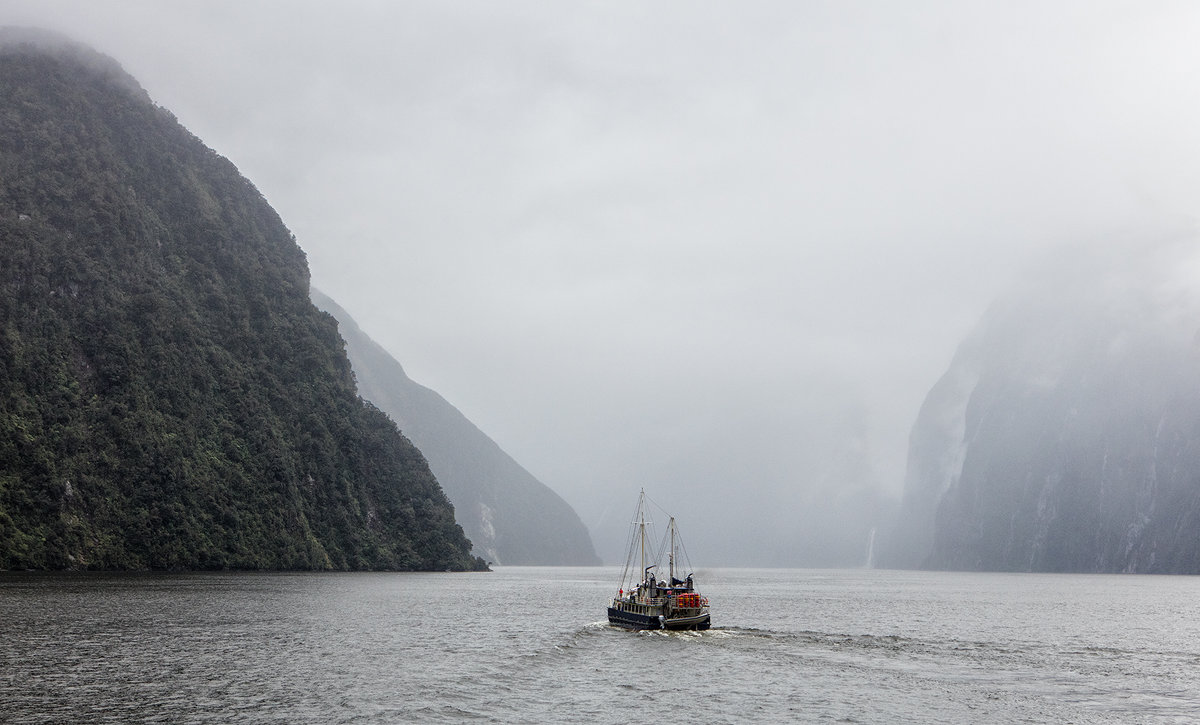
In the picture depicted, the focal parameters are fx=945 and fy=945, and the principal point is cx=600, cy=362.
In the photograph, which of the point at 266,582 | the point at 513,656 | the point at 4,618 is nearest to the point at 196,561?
the point at 266,582

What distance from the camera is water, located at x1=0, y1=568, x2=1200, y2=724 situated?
52.8 metres

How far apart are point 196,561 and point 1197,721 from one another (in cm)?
17851

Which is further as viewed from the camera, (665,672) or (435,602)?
(435,602)

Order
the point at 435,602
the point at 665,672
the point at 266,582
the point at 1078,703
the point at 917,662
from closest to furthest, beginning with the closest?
the point at 1078,703 < the point at 665,672 < the point at 917,662 < the point at 435,602 < the point at 266,582

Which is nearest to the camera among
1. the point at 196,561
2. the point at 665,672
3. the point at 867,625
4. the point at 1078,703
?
the point at 1078,703

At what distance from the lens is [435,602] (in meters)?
131

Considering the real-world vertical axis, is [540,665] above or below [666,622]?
below

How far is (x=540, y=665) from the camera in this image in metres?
71.2

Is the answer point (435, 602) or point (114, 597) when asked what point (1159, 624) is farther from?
point (114, 597)

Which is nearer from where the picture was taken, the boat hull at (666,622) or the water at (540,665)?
the water at (540,665)

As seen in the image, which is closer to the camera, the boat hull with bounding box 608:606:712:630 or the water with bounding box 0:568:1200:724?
the water with bounding box 0:568:1200:724

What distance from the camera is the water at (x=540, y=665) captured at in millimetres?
52844

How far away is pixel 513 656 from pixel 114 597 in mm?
60640

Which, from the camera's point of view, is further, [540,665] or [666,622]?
[666,622]
